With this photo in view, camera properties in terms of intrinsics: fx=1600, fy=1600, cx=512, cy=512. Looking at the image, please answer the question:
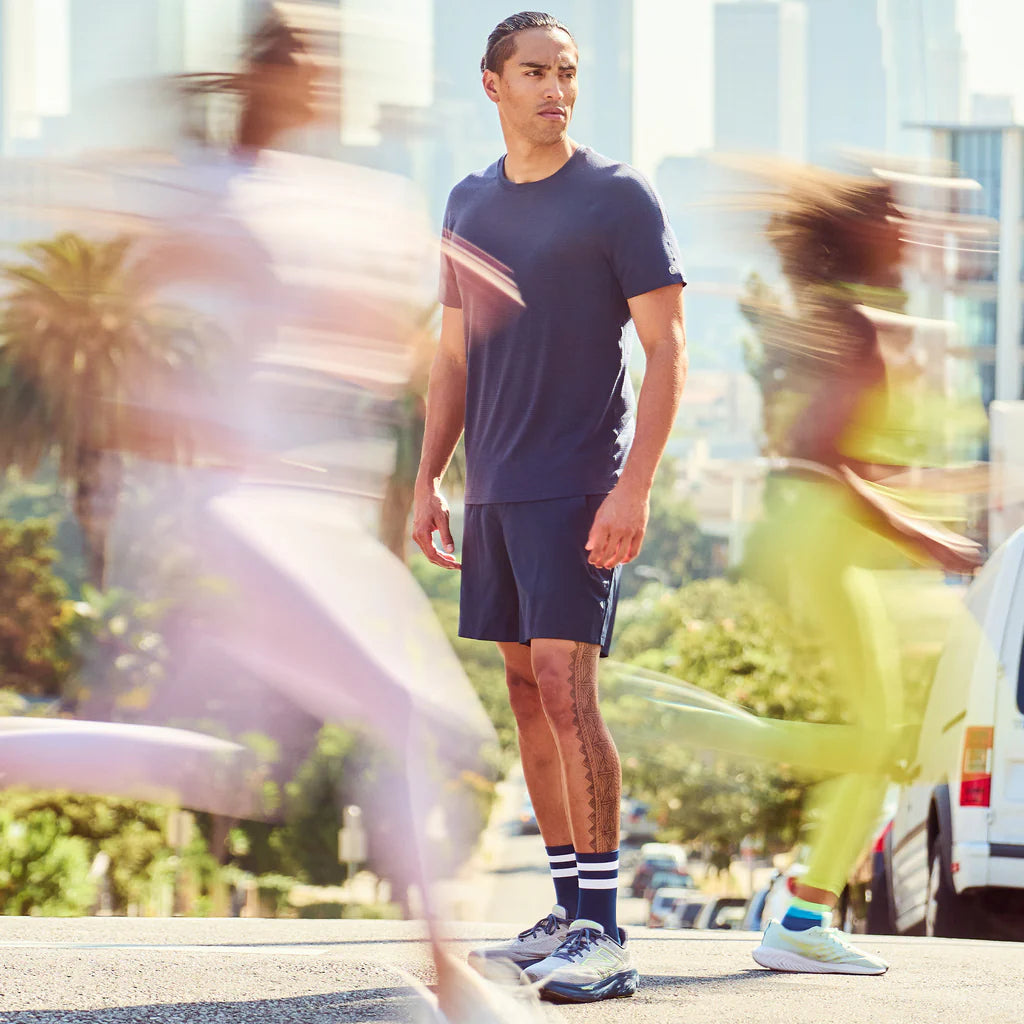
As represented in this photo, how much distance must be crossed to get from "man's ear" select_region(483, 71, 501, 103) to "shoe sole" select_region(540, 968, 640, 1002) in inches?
65.3

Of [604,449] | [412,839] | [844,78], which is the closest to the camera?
[412,839]

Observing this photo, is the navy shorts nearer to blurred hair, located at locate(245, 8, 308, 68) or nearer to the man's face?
the man's face

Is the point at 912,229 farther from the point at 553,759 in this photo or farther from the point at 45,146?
the point at 45,146

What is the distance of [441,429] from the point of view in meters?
3.40

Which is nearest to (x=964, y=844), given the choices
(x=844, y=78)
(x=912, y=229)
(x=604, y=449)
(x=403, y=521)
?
(x=912, y=229)

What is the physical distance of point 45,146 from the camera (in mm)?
2580

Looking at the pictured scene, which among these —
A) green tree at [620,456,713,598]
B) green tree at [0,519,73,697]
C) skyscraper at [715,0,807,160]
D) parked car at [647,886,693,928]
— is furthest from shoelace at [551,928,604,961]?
skyscraper at [715,0,807,160]

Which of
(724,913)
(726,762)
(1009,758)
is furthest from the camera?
(726,762)

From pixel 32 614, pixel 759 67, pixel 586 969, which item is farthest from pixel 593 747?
pixel 759 67

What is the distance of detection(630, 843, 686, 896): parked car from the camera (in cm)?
4775

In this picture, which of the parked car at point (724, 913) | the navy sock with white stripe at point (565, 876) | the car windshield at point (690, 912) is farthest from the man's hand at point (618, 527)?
the car windshield at point (690, 912)

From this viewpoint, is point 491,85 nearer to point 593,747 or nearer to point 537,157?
point 537,157

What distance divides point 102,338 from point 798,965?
82.7 inches

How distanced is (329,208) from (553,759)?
1.41 meters
